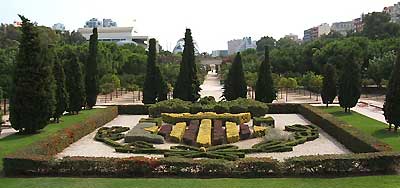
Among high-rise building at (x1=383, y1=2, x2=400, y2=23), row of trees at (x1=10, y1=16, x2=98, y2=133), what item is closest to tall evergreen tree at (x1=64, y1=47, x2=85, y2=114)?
row of trees at (x1=10, y1=16, x2=98, y2=133)

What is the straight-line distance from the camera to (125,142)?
21.1 metres

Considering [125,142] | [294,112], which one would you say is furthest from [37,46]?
[294,112]

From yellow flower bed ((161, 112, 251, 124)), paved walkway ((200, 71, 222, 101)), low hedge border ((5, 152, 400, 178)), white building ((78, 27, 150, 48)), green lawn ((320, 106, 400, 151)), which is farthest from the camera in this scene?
white building ((78, 27, 150, 48))

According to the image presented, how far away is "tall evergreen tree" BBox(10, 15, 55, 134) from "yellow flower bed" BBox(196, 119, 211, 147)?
778 cm

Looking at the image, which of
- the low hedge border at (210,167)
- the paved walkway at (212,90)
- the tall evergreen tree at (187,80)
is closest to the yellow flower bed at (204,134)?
the low hedge border at (210,167)

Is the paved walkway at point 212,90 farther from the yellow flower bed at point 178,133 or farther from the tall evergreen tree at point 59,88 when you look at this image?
the yellow flower bed at point 178,133

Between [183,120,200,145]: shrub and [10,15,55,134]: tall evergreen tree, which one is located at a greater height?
[10,15,55,134]: tall evergreen tree

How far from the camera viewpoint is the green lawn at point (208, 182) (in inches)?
525

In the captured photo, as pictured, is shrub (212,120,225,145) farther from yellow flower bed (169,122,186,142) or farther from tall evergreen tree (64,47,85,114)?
tall evergreen tree (64,47,85,114)

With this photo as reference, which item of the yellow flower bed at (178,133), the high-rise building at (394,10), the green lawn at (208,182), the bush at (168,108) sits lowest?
the green lawn at (208,182)

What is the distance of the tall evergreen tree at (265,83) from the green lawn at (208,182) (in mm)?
19957

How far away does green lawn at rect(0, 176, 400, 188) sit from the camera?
13328 mm

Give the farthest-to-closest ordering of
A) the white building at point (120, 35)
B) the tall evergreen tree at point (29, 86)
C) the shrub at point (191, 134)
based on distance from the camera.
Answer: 1. the white building at point (120, 35)
2. the tall evergreen tree at point (29, 86)
3. the shrub at point (191, 134)

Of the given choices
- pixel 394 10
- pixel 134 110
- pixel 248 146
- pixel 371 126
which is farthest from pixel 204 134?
pixel 394 10
